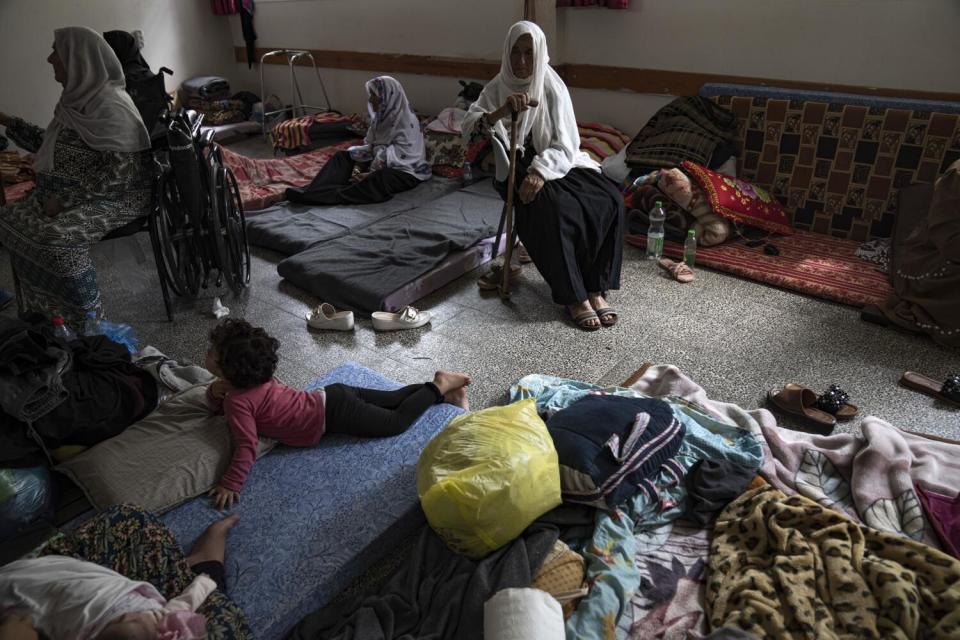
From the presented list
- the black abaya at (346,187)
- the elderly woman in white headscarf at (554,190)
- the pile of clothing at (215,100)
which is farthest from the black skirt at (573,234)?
the pile of clothing at (215,100)

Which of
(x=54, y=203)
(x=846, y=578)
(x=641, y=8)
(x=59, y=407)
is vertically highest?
(x=641, y=8)

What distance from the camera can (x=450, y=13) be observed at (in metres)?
5.06

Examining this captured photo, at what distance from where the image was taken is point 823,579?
1.43 m

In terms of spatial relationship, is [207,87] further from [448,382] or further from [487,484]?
[487,484]

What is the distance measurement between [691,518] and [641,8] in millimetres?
3454

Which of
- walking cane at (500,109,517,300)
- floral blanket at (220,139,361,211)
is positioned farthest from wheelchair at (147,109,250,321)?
walking cane at (500,109,517,300)

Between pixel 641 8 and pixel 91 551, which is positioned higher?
pixel 641 8

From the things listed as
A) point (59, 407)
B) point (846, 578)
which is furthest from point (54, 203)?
point (846, 578)

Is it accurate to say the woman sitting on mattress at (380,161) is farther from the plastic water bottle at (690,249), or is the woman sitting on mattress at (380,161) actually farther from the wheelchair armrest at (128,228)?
the plastic water bottle at (690,249)

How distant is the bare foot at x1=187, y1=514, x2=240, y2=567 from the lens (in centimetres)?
155

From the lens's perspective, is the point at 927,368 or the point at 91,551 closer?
the point at 91,551

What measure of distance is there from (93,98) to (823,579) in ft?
9.87

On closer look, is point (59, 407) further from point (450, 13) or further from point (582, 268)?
point (450, 13)

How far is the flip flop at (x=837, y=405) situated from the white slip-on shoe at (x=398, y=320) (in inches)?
61.6
